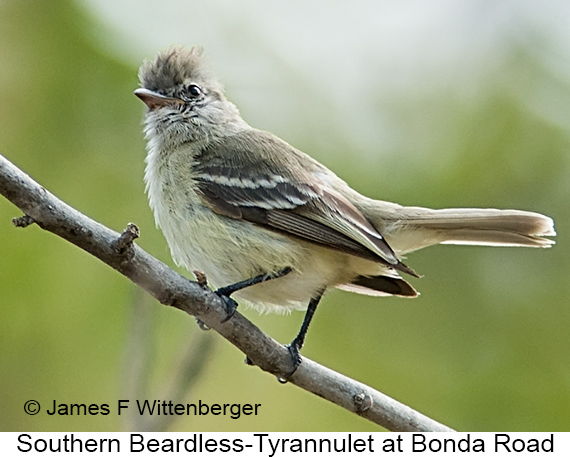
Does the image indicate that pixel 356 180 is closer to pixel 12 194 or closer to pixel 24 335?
pixel 24 335

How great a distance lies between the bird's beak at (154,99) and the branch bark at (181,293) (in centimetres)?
166

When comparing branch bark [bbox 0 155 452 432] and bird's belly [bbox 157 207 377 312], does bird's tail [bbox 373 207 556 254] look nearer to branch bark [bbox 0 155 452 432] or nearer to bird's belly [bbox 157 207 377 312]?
bird's belly [bbox 157 207 377 312]

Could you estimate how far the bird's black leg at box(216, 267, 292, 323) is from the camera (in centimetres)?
348

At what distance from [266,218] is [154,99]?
1100mm

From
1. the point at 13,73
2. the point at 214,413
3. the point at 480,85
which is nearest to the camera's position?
the point at 214,413

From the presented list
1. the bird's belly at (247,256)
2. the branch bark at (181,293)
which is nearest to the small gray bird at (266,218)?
the bird's belly at (247,256)

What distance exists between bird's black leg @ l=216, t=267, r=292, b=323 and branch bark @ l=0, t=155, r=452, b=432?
42 mm

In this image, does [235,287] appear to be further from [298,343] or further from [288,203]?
[288,203]

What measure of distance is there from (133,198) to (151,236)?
0.94 feet

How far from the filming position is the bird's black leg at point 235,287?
3.48 meters

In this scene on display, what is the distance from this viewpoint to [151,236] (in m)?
5.27

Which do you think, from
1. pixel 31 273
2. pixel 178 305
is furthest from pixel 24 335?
pixel 178 305

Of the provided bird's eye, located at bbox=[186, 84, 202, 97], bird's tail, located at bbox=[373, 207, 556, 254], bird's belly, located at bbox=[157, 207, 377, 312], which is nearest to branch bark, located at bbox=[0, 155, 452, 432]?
bird's belly, located at bbox=[157, 207, 377, 312]

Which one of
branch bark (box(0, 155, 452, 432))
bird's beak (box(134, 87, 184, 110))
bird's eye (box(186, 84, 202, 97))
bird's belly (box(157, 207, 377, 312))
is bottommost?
branch bark (box(0, 155, 452, 432))
